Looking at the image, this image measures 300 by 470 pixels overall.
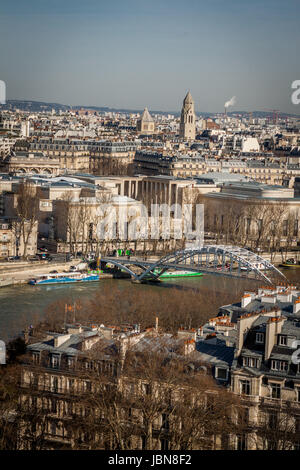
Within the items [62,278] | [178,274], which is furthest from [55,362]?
[178,274]

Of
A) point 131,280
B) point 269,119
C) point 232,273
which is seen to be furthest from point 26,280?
point 269,119

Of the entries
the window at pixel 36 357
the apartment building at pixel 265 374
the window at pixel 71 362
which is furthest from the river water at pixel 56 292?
the apartment building at pixel 265 374

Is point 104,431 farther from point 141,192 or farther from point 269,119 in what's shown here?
point 269,119

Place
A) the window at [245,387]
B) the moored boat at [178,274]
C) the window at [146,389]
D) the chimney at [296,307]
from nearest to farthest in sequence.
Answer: the window at [146,389]
the window at [245,387]
the chimney at [296,307]
the moored boat at [178,274]

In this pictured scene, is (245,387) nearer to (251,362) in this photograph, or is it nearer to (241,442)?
(251,362)

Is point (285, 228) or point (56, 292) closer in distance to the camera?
point (56, 292)

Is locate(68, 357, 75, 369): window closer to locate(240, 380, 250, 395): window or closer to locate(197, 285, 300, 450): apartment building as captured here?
locate(197, 285, 300, 450): apartment building

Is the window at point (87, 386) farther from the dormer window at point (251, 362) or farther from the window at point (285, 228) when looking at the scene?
the window at point (285, 228)

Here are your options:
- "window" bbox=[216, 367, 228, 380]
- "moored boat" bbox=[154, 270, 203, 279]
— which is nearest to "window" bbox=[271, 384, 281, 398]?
"window" bbox=[216, 367, 228, 380]
